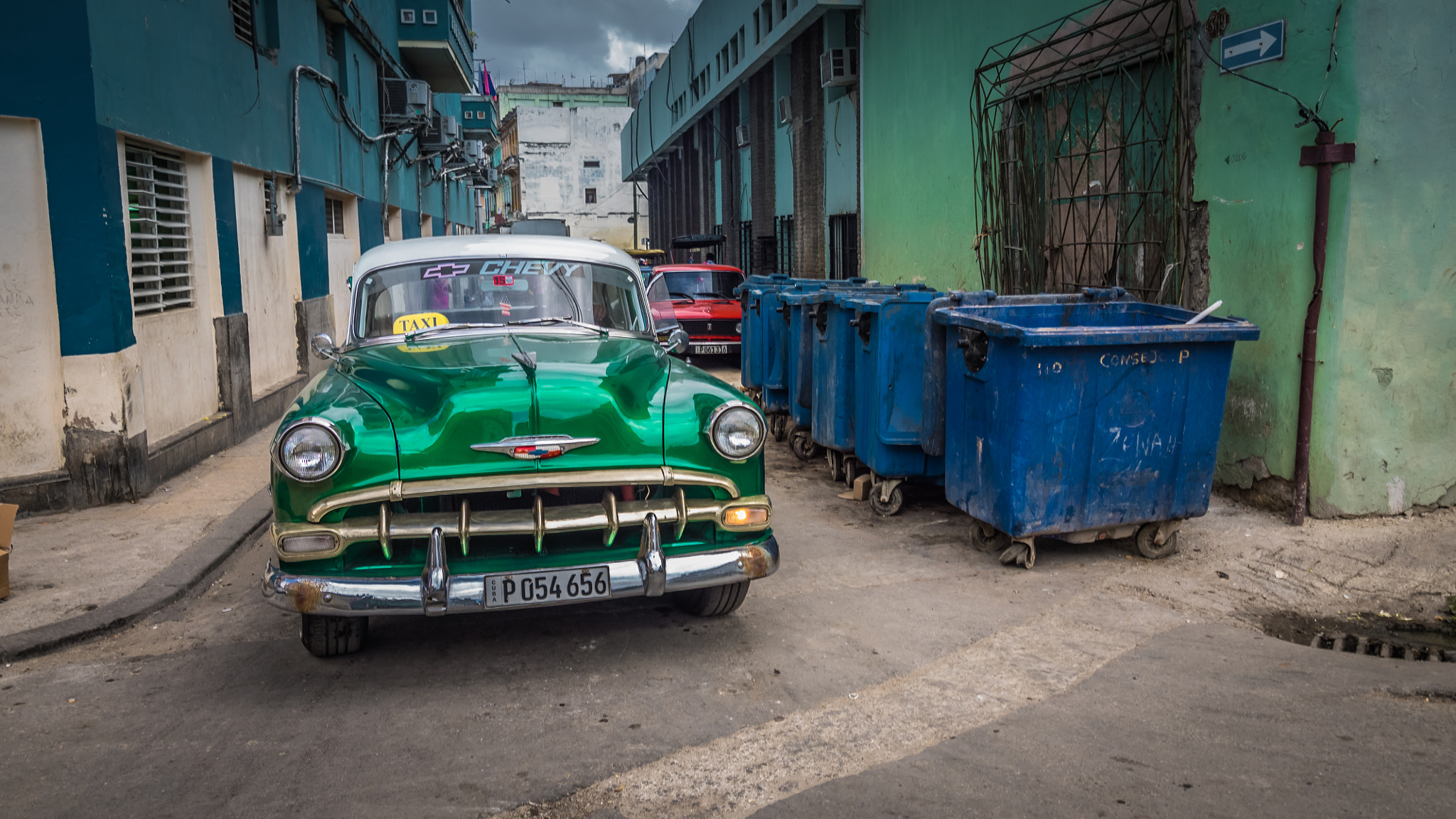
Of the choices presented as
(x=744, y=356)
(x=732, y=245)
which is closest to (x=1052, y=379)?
(x=744, y=356)

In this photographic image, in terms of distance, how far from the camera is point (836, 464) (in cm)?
735

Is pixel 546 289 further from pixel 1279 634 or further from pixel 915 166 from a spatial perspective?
pixel 915 166

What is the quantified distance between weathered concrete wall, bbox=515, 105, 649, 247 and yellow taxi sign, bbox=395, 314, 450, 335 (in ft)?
167

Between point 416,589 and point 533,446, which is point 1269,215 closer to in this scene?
point 533,446

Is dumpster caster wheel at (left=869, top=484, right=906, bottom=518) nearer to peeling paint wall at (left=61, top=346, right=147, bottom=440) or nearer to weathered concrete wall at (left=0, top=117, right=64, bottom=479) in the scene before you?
peeling paint wall at (left=61, top=346, right=147, bottom=440)

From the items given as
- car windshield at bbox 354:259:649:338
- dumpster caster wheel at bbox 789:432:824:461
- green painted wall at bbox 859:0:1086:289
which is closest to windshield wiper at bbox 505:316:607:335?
car windshield at bbox 354:259:649:338

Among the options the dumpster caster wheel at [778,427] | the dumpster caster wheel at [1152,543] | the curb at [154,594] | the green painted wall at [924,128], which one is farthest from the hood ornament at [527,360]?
the green painted wall at [924,128]

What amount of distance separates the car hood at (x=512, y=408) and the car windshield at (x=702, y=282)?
10005 millimetres

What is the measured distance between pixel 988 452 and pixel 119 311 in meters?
5.58

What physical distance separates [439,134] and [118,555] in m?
19.3

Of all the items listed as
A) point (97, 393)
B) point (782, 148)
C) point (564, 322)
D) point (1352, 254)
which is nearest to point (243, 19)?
point (97, 393)

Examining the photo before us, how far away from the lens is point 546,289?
516cm

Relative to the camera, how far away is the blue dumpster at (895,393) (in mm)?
6219

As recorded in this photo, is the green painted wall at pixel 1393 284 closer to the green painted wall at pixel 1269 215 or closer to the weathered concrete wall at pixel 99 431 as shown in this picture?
the green painted wall at pixel 1269 215
